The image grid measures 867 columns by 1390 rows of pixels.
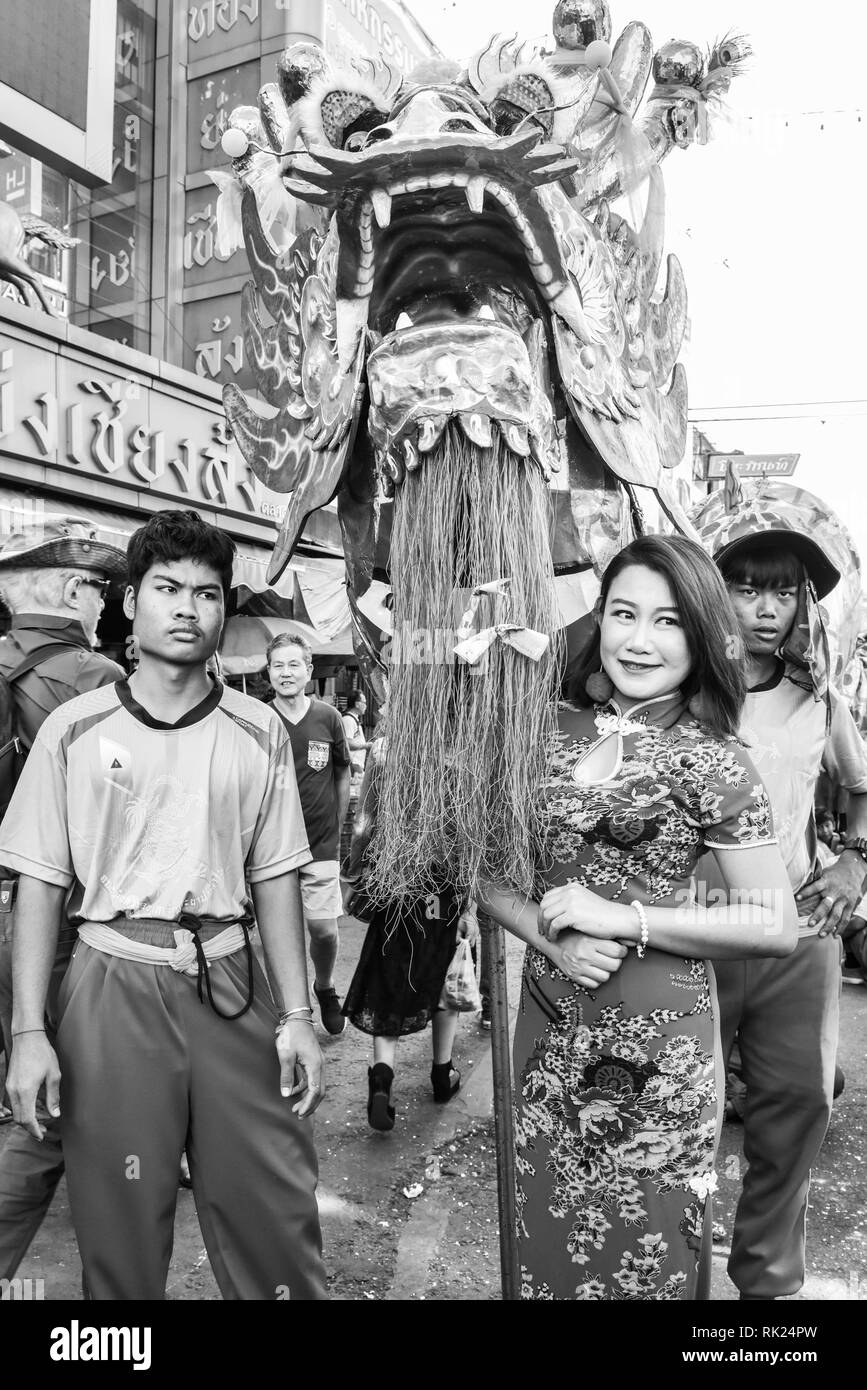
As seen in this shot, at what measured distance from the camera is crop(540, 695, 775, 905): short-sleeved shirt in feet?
4.27

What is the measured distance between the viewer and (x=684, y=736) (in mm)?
1341

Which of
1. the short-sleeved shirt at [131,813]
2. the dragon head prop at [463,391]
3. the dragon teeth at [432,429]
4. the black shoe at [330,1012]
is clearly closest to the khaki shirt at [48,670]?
the short-sleeved shirt at [131,813]

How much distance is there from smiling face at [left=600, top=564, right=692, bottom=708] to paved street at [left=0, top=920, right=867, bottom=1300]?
156 cm

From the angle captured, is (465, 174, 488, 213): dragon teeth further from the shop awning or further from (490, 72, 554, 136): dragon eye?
the shop awning

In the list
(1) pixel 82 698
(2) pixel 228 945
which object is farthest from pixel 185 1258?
(1) pixel 82 698

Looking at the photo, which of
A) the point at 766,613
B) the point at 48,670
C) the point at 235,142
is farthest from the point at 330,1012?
the point at 235,142

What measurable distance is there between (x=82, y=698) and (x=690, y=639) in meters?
1.03

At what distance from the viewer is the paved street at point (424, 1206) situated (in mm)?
2094

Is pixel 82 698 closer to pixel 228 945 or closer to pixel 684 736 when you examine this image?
pixel 228 945

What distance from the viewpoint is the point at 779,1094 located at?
71.4 inches

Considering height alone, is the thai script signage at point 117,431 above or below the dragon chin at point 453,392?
above

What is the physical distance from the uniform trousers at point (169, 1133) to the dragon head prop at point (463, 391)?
450 millimetres

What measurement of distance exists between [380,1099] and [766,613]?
75.3 inches

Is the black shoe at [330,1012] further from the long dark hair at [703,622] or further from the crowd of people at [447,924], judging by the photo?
the long dark hair at [703,622]
